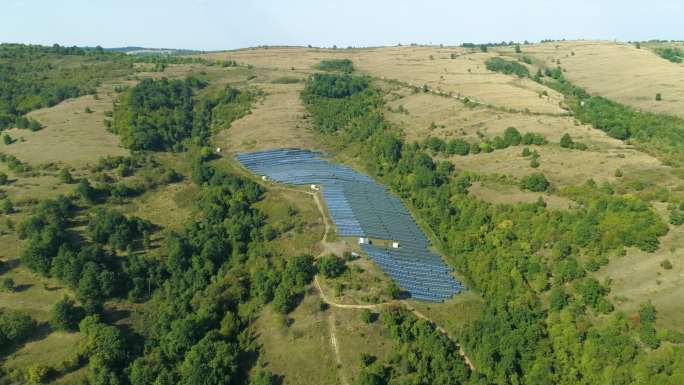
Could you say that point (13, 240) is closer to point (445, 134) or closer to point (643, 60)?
point (445, 134)

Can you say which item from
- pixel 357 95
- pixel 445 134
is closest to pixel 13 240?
pixel 445 134

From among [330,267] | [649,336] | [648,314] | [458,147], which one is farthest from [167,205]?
[649,336]

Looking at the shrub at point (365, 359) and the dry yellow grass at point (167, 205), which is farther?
the dry yellow grass at point (167, 205)

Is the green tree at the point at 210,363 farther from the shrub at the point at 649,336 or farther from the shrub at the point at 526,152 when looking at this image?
the shrub at the point at 526,152

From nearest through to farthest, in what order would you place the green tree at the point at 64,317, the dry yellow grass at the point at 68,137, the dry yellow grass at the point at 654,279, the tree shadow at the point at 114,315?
the dry yellow grass at the point at 654,279 < the green tree at the point at 64,317 < the tree shadow at the point at 114,315 < the dry yellow grass at the point at 68,137

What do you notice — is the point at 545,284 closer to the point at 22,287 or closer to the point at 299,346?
the point at 299,346

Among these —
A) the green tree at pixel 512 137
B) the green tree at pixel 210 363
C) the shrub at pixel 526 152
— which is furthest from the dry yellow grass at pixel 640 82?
the green tree at pixel 210 363
